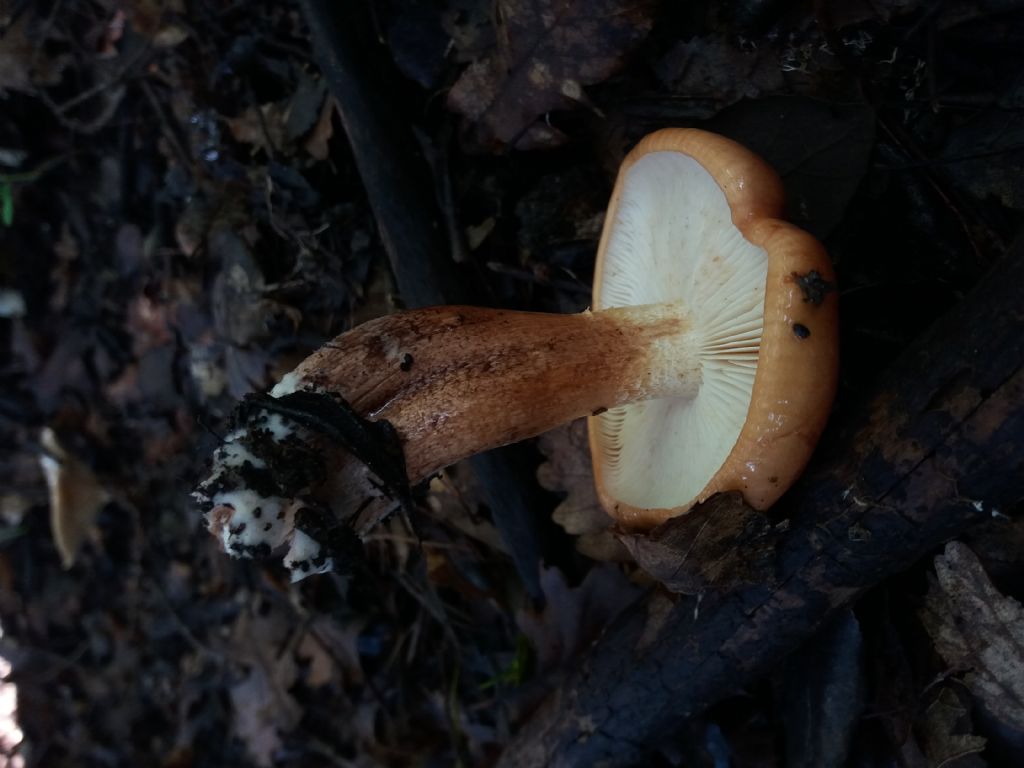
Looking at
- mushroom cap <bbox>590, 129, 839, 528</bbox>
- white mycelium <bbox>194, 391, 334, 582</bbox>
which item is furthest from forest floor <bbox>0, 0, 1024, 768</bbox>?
mushroom cap <bbox>590, 129, 839, 528</bbox>

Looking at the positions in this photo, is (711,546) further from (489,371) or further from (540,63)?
(540,63)

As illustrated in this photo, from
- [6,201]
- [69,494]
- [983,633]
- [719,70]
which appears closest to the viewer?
[983,633]

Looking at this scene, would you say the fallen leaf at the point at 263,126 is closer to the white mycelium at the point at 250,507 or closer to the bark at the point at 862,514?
the white mycelium at the point at 250,507

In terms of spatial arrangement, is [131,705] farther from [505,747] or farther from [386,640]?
[505,747]

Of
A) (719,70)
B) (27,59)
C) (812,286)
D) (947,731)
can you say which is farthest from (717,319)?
(27,59)

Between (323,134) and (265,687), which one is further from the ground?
(323,134)

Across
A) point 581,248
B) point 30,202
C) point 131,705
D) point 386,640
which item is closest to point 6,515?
point 131,705

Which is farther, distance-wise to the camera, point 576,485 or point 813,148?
point 576,485

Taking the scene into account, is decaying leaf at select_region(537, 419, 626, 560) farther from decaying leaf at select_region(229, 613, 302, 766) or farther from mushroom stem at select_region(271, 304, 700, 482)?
decaying leaf at select_region(229, 613, 302, 766)
